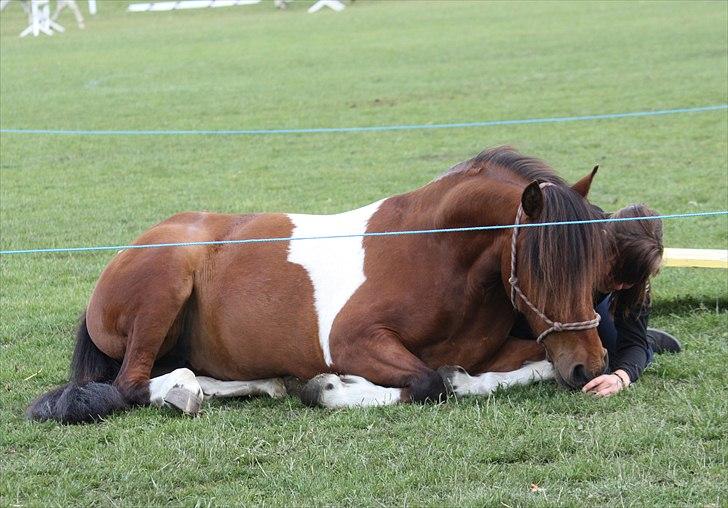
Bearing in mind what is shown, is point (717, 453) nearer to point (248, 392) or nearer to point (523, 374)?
point (523, 374)

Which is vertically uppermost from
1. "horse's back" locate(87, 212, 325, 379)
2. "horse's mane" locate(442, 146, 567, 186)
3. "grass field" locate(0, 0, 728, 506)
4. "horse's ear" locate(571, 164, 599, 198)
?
"horse's mane" locate(442, 146, 567, 186)

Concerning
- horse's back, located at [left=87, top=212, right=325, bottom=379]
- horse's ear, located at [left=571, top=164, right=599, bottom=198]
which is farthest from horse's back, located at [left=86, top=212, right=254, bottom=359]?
→ horse's ear, located at [left=571, top=164, right=599, bottom=198]

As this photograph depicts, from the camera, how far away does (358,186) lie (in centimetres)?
1295

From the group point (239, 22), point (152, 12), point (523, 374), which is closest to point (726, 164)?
point (523, 374)

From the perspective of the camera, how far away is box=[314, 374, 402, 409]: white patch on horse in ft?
18.3

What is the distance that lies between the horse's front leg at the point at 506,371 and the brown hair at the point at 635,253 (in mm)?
577

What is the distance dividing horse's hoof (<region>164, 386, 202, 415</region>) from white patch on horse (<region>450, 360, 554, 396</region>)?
1324mm

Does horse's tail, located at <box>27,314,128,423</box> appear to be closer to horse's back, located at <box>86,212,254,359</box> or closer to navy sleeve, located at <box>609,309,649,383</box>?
horse's back, located at <box>86,212,254,359</box>

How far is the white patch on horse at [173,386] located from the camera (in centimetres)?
573

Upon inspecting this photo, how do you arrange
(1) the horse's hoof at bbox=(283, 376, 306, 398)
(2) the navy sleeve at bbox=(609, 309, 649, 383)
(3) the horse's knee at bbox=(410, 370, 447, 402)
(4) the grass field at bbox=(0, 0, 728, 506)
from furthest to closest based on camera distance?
(1) the horse's hoof at bbox=(283, 376, 306, 398) < (2) the navy sleeve at bbox=(609, 309, 649, 383) < (3) the horse's knee at bbox=(410, 370, 447, 402) < (4) the grass field at bbox=(0, 0, 728, 506)

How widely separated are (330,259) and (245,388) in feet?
2.81

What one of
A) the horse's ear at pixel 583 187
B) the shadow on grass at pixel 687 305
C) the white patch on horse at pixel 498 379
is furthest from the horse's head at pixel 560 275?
the shadow on grass at pixel 687 305

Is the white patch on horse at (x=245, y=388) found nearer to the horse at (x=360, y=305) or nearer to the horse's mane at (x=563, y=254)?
the horse at (x=360, y=305)

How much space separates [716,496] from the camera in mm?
4180
